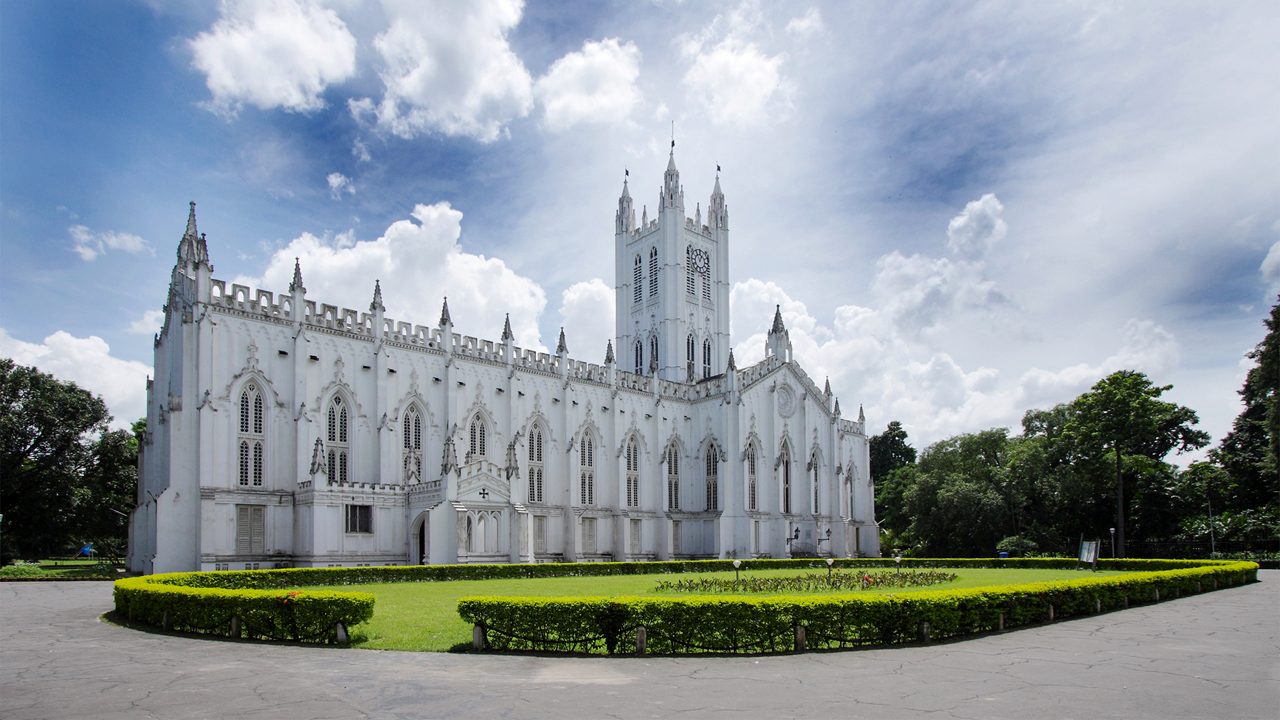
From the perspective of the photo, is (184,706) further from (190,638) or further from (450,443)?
(450,443)

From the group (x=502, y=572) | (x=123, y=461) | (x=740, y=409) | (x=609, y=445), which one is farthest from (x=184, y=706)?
(x=123, y=461)

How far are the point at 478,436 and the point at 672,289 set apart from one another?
27300mm

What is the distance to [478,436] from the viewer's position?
48594mm

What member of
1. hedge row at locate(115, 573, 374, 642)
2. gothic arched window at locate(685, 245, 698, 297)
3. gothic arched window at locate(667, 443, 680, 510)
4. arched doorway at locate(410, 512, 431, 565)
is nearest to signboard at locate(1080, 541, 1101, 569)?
gothic arched window at locate(667, 443, 680, 510)

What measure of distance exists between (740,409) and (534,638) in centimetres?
4443

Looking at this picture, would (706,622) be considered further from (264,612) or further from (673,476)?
(673,476)

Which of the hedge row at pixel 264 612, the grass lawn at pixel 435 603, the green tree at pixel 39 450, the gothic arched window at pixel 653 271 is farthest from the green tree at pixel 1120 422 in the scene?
the green tree at pixel 39 450

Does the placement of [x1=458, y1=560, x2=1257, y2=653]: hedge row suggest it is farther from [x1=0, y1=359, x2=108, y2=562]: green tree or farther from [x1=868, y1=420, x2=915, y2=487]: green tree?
[x1=868, y1=420, x2=915, y2=487]: green tree

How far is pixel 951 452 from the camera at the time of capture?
7025cm

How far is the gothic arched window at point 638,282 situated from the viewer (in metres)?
74.6

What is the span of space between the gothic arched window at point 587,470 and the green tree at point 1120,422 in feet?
107

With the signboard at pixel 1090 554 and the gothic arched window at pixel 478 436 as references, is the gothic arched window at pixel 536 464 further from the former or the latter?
the signboard at pixel 1090 554

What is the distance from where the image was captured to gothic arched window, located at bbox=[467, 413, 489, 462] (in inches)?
1900

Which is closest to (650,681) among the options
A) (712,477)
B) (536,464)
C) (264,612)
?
(264,612)
